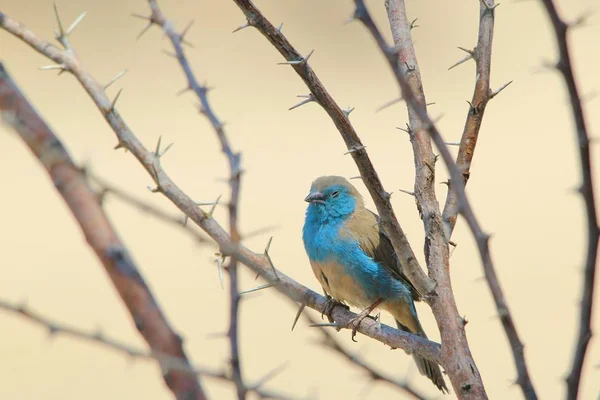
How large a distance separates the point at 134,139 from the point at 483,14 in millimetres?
1392

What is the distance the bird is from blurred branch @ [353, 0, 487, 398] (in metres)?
1.35

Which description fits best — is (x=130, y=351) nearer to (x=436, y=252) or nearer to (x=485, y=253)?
(x=485, y=253)

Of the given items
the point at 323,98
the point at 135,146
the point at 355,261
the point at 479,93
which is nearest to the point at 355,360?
the point at 323,98

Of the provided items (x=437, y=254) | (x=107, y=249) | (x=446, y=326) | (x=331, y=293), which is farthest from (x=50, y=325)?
(x=331, y=293)

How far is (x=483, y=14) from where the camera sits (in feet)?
9.16

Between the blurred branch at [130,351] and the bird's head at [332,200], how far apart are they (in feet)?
11.2

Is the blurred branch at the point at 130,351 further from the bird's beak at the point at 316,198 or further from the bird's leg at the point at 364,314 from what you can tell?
the bird's beak at the point at 316,198

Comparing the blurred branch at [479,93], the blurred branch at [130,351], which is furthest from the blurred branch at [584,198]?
the blurred branch at [479,93]

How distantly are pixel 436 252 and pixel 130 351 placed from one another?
1.46 meters

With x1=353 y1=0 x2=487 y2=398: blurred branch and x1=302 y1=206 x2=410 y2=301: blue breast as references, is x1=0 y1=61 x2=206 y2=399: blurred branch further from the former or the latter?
x1=302 y1=206 x2=410 y2=301: blue breast

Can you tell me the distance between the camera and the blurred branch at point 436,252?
76.4 inches

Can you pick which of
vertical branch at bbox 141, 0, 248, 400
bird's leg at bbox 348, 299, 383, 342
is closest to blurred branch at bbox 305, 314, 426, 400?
vertical branch at bbox 141, 0, 248, 400

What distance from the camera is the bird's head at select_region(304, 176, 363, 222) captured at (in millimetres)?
4496

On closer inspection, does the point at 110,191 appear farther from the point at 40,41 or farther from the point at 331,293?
the point at 331,293
